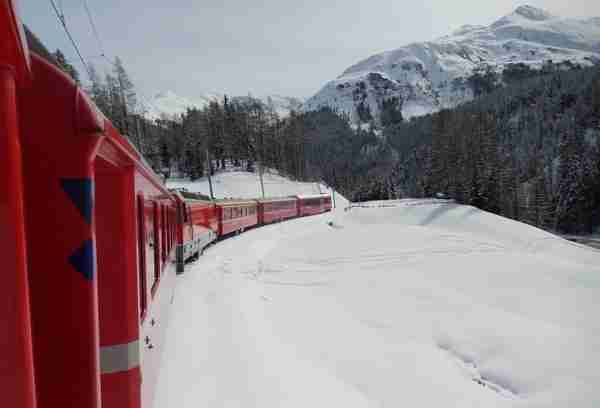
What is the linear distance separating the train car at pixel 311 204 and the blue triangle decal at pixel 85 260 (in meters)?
36.8

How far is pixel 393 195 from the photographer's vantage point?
76.4 meters

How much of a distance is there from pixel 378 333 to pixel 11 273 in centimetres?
888

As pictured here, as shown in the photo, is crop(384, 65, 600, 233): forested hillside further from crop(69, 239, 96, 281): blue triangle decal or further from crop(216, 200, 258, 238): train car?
crop(69, 239, 96, 281): blue triangle decal

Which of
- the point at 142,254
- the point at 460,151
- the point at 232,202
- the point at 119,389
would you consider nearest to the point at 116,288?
the point at 119,389

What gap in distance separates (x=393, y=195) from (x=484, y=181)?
26.7 metres

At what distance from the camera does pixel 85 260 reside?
1.42 m

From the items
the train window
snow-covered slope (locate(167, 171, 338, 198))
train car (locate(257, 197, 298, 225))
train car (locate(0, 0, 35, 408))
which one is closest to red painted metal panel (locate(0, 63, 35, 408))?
train car (locate(0, 0, 35, 408))

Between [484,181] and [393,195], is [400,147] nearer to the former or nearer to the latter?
[393,195]

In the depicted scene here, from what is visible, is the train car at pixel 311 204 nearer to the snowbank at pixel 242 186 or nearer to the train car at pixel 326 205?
the train car at pixel 326 205

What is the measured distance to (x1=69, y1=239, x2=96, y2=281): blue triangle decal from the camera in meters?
1.41

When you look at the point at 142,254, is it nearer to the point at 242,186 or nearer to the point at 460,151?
the point at 242,186

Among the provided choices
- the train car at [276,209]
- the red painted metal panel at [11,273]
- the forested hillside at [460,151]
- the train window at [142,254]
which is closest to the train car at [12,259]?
the red painted metal panel at [11,273]

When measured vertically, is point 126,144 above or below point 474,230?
above

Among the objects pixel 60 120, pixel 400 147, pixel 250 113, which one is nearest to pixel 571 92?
pixel 400 147
